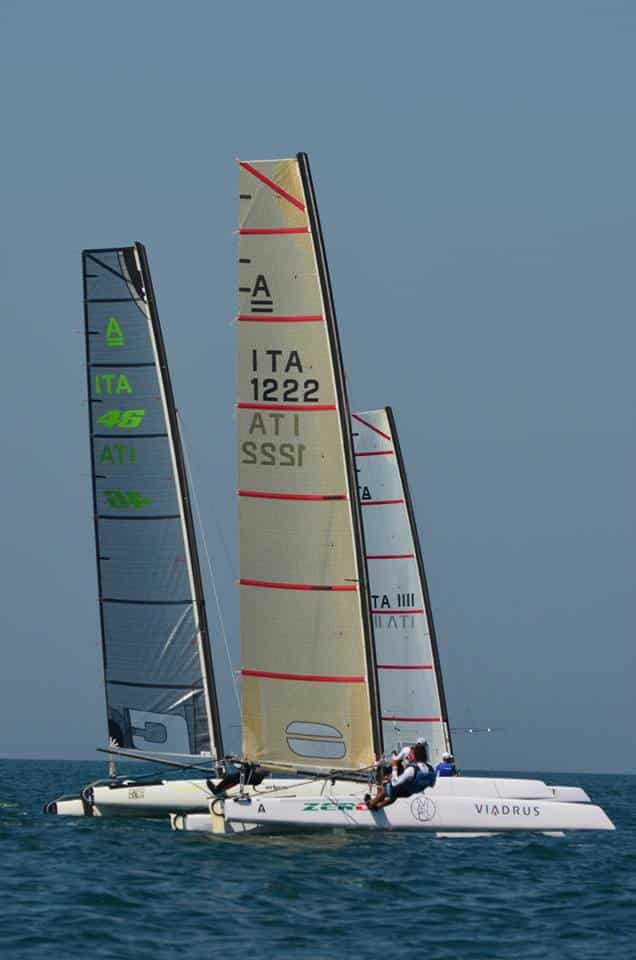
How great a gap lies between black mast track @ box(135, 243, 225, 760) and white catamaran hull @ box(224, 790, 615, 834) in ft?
16.0

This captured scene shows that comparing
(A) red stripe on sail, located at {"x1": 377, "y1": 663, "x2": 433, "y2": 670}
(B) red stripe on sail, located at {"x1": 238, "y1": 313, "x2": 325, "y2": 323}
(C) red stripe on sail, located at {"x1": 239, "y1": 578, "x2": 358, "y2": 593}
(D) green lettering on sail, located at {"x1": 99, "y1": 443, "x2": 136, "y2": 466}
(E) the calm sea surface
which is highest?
(B) red stripe on sail, located at {"x1": 238, "y1": 313, "x2": 325, "y2": 323}

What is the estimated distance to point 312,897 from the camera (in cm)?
1602

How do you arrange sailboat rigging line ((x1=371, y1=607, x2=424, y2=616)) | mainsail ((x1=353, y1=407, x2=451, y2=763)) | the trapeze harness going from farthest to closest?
sailboat rigging line ((x1=371, y1=607, x2=424, y2=616))
mainsail ((x1=353, y1=407, x2=451, y2=763))
the trapeze harness

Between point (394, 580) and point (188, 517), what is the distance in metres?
8.78

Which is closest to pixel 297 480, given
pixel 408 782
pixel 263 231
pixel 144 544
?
pixel 263 231

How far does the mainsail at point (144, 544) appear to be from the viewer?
1000 inches

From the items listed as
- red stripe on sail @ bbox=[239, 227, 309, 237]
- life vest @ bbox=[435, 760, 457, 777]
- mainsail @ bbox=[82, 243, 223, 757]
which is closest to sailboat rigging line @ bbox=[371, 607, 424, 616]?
life vest @ bbox=[435, 760, 457, 777]

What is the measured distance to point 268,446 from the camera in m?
21.6

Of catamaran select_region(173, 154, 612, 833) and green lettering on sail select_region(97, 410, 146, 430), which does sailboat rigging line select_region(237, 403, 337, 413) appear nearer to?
catamaran select_region(173, 154, 612, 833)

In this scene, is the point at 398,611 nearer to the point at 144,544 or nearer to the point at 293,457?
the point at 144,544

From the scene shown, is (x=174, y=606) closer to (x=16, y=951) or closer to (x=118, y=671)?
(x=118, y=671)

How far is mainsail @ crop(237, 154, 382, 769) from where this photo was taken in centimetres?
2162

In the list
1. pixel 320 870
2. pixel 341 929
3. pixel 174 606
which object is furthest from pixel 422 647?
pixel 341 929

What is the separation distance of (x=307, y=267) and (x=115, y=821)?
7.93 metres
